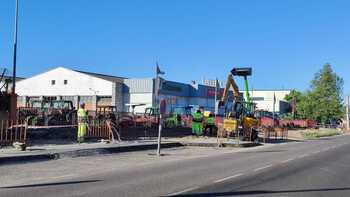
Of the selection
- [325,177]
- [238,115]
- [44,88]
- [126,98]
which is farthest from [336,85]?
[325,177]

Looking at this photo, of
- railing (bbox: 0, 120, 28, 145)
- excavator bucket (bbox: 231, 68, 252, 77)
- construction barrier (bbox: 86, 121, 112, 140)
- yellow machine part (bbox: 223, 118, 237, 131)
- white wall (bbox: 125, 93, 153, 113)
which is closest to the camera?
railing (bbox: 0, 120, 28, 145)

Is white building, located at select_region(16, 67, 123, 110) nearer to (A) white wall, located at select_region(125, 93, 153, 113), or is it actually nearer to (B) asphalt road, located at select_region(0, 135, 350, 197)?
(A) white wall, located at select_region(125, 93, 153, 113)

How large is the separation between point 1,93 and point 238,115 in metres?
16.1

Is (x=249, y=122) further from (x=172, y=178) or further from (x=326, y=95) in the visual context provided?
(x=326, y=95)

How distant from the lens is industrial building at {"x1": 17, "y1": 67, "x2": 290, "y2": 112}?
87562 millimetres

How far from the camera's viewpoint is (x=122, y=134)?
3597 cm

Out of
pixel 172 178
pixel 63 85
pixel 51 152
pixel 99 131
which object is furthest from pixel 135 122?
pixel 63 85

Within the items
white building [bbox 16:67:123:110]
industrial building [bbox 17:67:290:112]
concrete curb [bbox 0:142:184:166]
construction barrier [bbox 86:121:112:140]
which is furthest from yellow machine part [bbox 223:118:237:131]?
white building [bbox 16:67:123:110]

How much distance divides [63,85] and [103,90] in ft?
29.3

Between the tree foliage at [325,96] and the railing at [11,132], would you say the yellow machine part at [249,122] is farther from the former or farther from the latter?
the tree foliage at [325,96]

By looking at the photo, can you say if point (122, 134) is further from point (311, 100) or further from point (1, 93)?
point (311, 100)

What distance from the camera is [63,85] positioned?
92.9 meters

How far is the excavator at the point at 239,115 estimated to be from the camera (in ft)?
125

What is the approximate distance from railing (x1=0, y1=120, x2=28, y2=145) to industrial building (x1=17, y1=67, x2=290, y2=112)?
58490 mm
